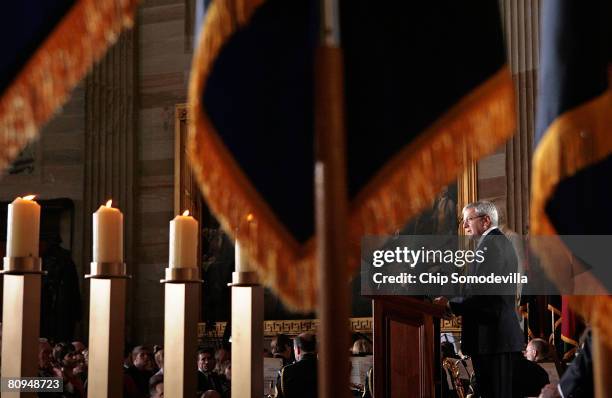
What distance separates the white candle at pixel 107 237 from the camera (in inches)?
96.6

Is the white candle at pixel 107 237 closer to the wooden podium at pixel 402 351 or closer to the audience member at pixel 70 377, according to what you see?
the wooden podium at pixel 402 351

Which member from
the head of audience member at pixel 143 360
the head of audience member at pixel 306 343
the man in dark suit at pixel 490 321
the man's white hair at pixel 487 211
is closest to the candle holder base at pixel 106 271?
the man in dark suit at pixel 490 321

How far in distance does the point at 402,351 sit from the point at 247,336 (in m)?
2.00

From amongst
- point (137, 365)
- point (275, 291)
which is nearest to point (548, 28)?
point (275, 291)

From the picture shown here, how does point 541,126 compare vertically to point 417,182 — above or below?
above

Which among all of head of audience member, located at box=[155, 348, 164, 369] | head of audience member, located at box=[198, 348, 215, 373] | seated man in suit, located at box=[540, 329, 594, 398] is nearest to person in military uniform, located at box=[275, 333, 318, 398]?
seated man in suit, located at box=[540, 329, 594, 398]

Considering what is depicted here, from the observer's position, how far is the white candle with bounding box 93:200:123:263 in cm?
245

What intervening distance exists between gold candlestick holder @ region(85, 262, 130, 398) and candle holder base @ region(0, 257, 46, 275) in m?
0.14

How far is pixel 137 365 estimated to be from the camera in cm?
952

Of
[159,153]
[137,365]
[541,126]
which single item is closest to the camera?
[541,126]

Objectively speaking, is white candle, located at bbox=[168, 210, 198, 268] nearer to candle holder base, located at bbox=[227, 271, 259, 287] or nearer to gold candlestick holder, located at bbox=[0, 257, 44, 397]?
candle holder base, located at bbox=[227, 271, 259, 287]

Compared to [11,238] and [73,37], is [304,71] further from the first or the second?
[11,238]

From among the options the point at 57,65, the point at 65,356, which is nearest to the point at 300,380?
the point at 57,65

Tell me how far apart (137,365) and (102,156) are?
16.8 ft
